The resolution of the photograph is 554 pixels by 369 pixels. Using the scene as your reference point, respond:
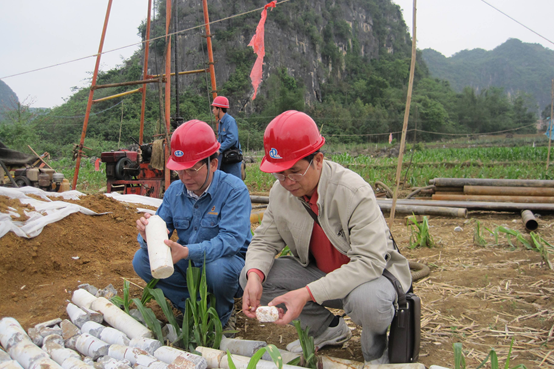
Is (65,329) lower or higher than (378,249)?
lower

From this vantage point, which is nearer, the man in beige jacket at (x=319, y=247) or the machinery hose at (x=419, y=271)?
the man in beige jacket at (x=319, y=247)

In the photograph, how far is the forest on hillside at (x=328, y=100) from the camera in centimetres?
2984

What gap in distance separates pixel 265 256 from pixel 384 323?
0.67m

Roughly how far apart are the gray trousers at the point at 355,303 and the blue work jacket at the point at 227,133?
11.4 ft

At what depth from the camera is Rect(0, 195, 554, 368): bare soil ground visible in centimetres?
212

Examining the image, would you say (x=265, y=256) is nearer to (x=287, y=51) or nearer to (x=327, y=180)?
(x=327, y=180)

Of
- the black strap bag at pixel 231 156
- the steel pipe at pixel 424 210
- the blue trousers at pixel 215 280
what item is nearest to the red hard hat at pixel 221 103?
the black strap bag at pixel 231 156

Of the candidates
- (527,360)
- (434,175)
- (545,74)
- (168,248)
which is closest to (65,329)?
(168,248)

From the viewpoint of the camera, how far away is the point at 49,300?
8.36 feet

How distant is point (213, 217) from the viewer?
91.5 inches

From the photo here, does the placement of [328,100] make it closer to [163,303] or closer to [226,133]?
[226,133]

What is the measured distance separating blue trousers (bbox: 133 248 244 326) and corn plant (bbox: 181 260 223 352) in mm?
103

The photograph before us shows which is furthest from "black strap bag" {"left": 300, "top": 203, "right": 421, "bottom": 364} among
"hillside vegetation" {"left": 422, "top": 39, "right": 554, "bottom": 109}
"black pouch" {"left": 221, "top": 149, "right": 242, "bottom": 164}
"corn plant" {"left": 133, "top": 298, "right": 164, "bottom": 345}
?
"hillside vegetation" {"left": 422, "top": 39, "right": 554, "bottom": 109}

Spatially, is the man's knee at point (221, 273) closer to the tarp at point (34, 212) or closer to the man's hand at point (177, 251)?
the man's hand at point (177, 251)
